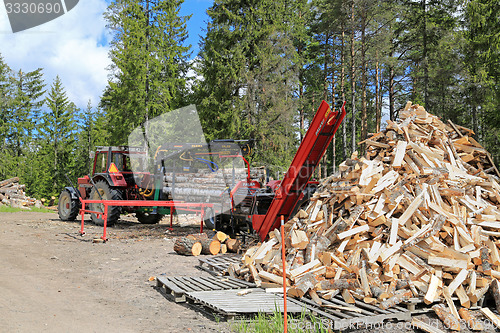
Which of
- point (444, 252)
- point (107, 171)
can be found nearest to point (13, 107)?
point (107, 171)

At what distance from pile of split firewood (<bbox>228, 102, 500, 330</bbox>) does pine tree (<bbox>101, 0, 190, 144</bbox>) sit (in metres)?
17.6

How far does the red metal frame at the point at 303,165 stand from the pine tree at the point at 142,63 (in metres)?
16.7

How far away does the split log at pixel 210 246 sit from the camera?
8.81m

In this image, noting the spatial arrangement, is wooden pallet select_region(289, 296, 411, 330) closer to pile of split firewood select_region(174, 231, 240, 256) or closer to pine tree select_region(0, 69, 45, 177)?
pile of split firewood select_region(174, 231, 240, 256)

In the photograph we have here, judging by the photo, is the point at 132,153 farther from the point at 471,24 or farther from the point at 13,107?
the point at 13,107

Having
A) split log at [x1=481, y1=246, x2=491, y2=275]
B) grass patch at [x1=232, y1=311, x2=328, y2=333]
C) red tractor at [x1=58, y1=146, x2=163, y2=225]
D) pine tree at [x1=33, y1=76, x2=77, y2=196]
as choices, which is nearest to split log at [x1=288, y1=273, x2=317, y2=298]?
grass patch at [x1=232, y1=311, x2=328, y2=333]

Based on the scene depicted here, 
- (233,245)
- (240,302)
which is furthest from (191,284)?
(233,245)

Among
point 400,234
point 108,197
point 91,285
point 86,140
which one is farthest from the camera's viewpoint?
point 86,140

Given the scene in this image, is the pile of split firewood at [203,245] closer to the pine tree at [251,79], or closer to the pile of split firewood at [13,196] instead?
the pine tree at [251,79]

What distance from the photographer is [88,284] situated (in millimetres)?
6121

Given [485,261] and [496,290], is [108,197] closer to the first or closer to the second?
[485,261]

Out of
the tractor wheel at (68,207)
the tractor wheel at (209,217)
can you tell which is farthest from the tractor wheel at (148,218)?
the tractor wheel at (209,217)

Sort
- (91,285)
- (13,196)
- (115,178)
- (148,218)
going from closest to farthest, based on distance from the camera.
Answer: (91,285) < (115,178) < (148,218) < (13,196)

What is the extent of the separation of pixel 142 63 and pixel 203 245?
651 inches
